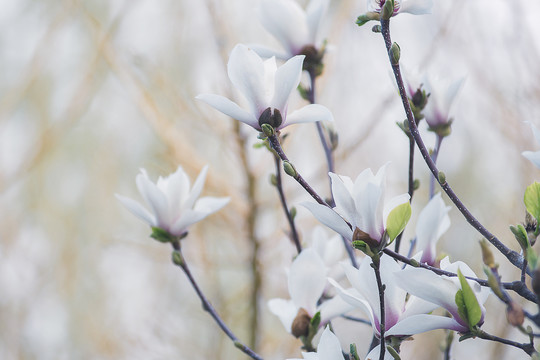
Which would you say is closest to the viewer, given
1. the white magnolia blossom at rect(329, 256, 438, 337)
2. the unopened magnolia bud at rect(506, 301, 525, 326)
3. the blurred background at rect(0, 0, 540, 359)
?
the unopened magnolia bud at rect(506, 301, 525, 326)

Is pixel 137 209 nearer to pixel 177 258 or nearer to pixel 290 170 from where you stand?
Answer: pixel 177 258

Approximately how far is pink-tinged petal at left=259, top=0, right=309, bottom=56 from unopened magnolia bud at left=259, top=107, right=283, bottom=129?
0.16 m

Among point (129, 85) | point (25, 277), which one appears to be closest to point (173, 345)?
point (25, 277)

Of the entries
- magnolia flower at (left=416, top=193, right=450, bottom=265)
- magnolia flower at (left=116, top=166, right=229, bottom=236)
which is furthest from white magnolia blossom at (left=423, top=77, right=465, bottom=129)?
magnolia flower at (left=116, top=166, right=229, bottom=236)

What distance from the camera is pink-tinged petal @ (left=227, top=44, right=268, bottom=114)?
1.33 feet

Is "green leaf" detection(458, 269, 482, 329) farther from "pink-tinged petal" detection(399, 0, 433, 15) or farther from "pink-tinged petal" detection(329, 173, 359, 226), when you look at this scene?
"pink-tinged petal" detection(399, 0, 433, 15)

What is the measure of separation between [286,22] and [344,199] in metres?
0.25

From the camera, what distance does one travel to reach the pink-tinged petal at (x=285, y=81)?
1.31ft

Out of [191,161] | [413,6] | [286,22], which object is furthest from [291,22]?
[191,161]

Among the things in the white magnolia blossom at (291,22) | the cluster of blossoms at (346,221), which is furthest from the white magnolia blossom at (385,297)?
the white magnolia blossom at (291,22)

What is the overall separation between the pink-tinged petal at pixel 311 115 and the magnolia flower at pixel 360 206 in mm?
57

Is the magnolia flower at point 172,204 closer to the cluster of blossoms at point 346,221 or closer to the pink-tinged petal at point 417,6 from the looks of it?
the cluster of blossoms at point 346,221

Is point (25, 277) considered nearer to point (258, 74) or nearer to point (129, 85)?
point (129, 85)

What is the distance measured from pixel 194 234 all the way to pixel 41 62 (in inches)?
20.4
